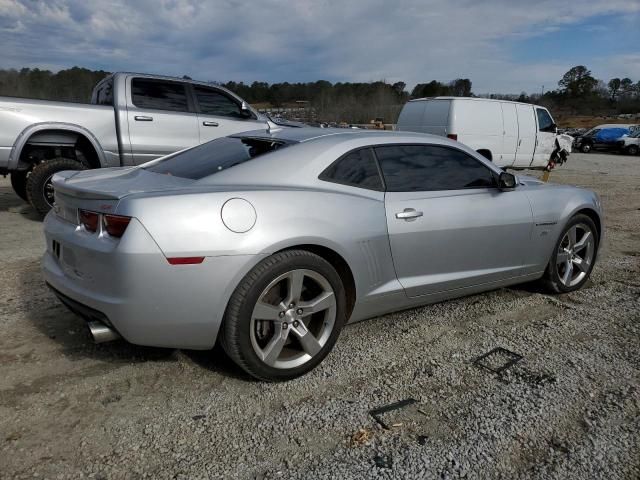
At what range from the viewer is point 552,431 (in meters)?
2.52

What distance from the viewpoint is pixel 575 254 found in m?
4.57

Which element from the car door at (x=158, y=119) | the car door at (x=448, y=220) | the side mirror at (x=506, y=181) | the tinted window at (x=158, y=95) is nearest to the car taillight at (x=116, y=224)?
the car door at (x=448, y=220)

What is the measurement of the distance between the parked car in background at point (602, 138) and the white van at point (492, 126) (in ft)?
59.3

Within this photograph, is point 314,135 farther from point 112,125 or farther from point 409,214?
point 112,125

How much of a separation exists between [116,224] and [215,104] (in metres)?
5.57

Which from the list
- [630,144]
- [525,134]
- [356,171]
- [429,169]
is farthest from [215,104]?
[630,144]

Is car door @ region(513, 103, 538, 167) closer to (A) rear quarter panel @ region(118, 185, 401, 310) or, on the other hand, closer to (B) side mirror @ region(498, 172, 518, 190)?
(B) side mirror @ region(498, 172, 518, 190)

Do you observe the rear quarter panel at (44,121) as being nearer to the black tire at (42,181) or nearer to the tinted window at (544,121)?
the black tire at (42,181)

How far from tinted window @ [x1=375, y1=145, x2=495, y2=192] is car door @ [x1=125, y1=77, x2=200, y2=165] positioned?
458 centimetres

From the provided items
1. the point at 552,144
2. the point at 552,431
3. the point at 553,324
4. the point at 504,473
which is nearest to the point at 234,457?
the point at 504,473

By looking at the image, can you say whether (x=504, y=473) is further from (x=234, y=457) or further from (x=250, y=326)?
(x=250, y=326)

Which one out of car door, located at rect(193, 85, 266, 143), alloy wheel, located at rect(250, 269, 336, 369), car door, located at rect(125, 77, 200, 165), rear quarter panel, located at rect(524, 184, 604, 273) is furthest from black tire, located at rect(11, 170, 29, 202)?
rear quarter panel, located at rect(524, 184, 604, 273)

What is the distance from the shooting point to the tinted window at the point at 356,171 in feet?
10.3

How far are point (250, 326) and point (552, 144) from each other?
13163mm
